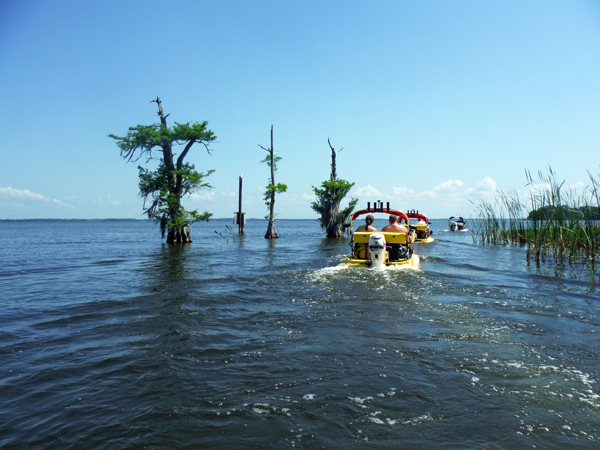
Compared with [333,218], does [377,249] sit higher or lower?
lower

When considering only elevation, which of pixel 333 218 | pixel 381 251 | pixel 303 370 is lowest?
pixel 303 370

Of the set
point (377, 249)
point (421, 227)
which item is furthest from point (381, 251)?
point (421, 227)

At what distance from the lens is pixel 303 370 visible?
160 inches

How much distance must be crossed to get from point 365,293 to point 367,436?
541 centimetres

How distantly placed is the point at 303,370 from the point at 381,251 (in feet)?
24.2

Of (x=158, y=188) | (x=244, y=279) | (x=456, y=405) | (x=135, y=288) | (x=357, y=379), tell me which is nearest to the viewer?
(x=456, y=405)

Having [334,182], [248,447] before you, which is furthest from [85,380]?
[334,182]

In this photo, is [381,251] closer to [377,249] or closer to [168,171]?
[377,249]

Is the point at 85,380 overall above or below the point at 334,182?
below

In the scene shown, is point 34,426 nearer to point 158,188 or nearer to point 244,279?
point 244,279

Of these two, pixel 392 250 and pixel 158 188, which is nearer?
pixel 392 250

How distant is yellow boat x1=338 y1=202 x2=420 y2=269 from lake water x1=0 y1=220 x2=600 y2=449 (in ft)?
8.59

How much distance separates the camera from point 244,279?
421 inches

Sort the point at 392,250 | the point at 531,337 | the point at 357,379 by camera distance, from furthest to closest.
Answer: the point at 392,250 → the point at 531,337 → the point at 357,379
